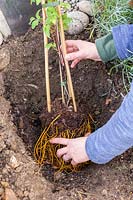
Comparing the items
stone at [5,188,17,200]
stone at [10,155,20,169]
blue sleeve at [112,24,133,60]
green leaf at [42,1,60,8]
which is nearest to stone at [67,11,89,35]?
blue sleeve at [112,24,133,60]

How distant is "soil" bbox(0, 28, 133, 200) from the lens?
1452 millimetres

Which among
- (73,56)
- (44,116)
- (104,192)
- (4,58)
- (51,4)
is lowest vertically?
(104,192)

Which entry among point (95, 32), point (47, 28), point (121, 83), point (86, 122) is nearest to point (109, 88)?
point (121, 83)

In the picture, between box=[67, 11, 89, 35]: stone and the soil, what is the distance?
0.11 ft

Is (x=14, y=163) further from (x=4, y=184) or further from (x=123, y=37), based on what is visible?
(x=123, y=37)

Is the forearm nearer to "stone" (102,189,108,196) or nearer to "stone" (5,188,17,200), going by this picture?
"stone" (102,189,108,196)

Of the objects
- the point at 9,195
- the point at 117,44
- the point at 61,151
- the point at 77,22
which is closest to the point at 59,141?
the point at 61,151

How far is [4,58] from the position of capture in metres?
1.84

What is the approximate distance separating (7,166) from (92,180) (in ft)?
0.93

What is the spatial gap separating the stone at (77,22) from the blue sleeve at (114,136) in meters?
0.68

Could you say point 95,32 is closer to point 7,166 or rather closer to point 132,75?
point 132,75

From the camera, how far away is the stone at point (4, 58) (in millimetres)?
1820

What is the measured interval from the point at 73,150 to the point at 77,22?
2.17 ft

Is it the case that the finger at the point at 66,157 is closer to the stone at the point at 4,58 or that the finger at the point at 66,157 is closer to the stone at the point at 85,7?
the stone at the point at 4,58
